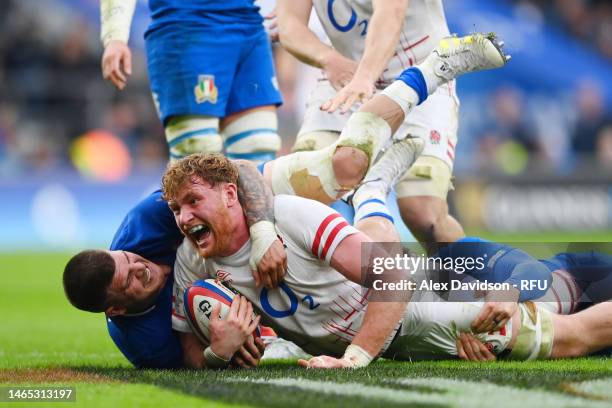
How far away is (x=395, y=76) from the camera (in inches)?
239

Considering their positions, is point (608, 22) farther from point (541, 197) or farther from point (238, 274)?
point (238, 274)

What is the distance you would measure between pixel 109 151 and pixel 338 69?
32.2 feet

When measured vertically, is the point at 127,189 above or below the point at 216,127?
below

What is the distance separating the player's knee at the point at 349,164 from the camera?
16.6ft

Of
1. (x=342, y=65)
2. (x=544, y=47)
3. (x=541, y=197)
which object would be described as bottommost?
(x=541, y=197)

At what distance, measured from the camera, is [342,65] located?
5.83 meters

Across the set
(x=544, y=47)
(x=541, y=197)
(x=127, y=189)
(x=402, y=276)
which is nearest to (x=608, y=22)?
(x=544, y=47)

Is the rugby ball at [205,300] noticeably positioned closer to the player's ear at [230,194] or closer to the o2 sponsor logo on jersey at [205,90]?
the player's ear at [230,194]

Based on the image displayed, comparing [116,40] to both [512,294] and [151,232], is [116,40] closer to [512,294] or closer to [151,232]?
[151,232]

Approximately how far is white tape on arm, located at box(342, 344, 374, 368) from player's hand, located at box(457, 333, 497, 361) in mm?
590

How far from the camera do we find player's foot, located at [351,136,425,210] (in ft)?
17.9

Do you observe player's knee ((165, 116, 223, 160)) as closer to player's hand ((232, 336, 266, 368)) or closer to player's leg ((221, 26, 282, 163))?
player's leg ((221, 26, 282, 163))

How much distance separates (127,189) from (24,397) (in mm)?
10986

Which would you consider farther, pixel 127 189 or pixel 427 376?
pixel 127 189
